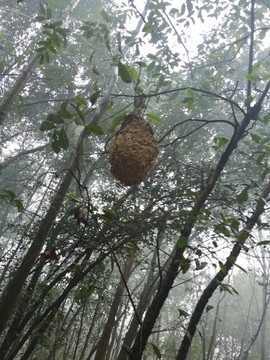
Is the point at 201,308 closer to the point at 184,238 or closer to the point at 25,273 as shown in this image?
the point at 184,238

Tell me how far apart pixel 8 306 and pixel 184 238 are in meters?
2.61

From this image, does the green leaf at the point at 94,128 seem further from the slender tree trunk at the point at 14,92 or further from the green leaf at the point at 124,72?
the slender tree trunk at the point at 14,92

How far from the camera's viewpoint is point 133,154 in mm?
1656

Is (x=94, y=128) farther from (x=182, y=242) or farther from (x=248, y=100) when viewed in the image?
(x=248, y=100)

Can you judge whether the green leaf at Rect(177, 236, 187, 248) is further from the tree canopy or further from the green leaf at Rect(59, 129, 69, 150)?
the green leaf at Rect(59, 129, 69, 150)

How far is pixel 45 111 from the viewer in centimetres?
1284

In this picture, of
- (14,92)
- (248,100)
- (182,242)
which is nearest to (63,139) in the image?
(182,242)

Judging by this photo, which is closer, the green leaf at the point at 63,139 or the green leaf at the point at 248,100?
the green leaf at the point at 63,139

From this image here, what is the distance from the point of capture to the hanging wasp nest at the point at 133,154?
65.5 inches

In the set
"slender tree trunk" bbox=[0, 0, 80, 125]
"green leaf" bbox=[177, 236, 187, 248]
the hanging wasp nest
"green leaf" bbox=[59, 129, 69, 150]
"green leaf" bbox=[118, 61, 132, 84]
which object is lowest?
"green leaf" bbox=[177, 236, 187, 248]

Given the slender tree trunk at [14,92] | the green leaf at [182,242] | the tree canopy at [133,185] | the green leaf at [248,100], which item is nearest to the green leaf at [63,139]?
the tree canopy at [133,185]

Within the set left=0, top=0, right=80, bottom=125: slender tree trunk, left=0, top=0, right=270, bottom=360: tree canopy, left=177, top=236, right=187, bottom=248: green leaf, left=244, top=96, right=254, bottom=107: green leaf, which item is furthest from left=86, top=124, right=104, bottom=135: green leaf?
left=0, top=0, right=80, bottom=125: slender tree trunk

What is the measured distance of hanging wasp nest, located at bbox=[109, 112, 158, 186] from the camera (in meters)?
1.66

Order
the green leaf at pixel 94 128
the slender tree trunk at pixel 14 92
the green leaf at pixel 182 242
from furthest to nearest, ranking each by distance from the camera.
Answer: the slender tree trunk at pixel 14 92 < the green leaf at pixel 182 242 < the green leaf at pixel 94 128
